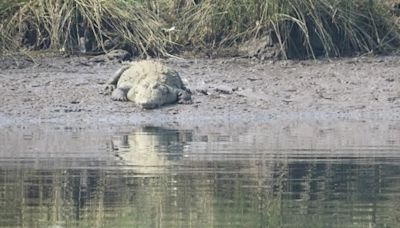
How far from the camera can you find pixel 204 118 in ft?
47.3

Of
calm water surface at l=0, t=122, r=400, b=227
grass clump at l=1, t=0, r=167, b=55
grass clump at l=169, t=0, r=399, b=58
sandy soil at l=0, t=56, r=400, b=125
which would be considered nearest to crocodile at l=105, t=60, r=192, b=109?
sandy soil at l=0, t=56, r=400, b=125

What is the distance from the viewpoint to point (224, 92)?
15258 mm

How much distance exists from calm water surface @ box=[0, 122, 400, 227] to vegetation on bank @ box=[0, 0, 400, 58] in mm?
3722

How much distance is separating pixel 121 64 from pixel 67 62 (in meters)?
0.73

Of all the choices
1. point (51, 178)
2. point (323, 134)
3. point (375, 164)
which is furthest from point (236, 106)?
point (51, 178)

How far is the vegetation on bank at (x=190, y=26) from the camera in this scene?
55.5ft

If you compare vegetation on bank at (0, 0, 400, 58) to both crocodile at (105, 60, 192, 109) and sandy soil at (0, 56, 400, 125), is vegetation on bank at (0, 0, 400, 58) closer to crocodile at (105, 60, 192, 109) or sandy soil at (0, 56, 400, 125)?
sandy soil at (0, 56, 400, 125)

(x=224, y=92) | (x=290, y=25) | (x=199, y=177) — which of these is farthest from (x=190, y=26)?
(x=199, y=177)

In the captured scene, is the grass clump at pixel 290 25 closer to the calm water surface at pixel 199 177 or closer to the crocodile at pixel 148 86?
the crocodile at pixel 148 86

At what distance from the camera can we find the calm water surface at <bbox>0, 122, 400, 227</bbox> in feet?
25.5

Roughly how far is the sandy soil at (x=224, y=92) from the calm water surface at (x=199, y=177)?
0.97m

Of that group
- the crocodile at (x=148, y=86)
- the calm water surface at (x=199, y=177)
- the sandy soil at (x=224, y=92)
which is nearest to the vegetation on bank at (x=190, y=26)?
the sandy soil at (x=224, y=92)

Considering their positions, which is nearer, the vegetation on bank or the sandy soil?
the sandy soil

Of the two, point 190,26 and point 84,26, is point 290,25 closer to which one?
point 190,26
